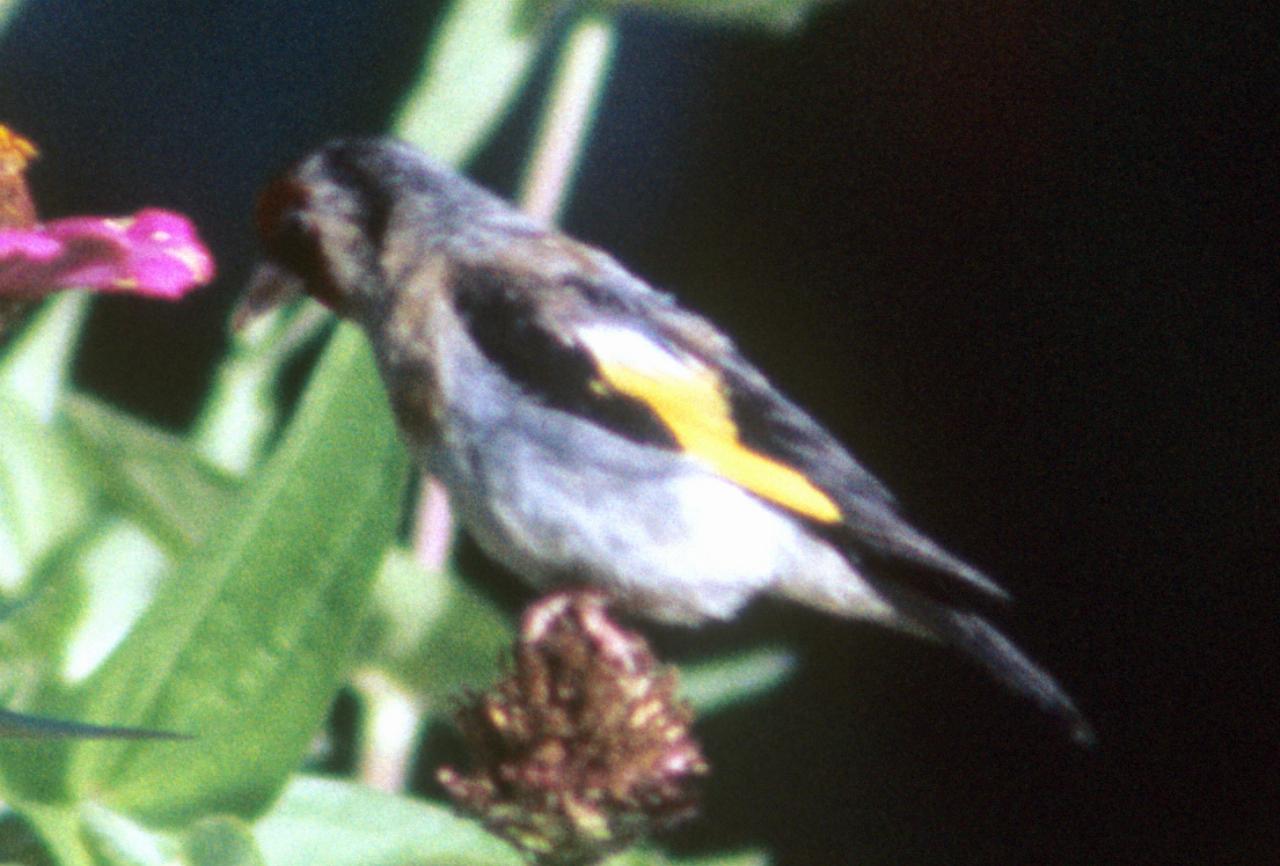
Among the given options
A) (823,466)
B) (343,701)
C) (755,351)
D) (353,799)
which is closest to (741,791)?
(755,351)

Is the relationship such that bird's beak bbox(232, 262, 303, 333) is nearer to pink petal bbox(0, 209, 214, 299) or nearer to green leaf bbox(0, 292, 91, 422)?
green leaf bbox(0, 292, 91, 422)

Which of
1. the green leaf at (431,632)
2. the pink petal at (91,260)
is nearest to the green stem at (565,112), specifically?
the green leaf at (431,632)

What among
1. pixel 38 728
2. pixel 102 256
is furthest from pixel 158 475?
pixel 38 728

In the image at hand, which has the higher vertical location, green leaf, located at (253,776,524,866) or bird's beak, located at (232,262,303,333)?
bird's beak, located at (232,262,303,333)

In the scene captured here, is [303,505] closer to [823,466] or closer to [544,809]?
[544,809]

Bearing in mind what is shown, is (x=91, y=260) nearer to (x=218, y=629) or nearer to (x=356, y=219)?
(x=218, y=629)

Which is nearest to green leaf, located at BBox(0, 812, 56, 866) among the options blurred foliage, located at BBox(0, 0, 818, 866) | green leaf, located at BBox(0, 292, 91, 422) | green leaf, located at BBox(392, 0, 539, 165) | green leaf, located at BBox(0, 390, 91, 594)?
blurred foliage, located at BBox(0, 0, 818, 866)
